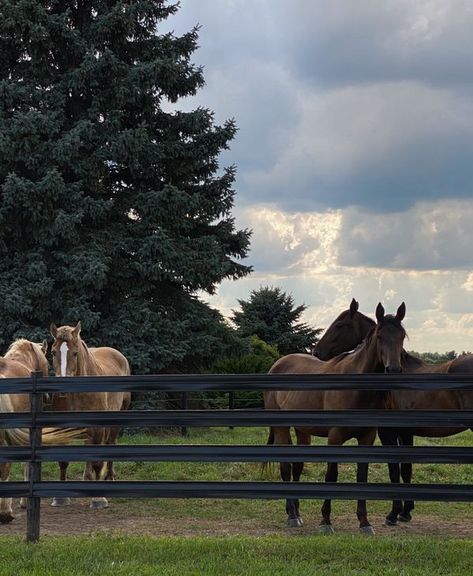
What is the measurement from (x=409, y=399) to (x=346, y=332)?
3.80 ft

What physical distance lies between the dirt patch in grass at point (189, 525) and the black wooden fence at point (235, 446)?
4.07 feet

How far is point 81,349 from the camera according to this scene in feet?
35.4

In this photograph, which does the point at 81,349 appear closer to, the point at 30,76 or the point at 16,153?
the point at 16,153

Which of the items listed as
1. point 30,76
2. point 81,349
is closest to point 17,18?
point 30,76

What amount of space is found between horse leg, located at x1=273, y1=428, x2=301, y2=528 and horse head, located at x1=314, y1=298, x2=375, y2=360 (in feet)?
3.74

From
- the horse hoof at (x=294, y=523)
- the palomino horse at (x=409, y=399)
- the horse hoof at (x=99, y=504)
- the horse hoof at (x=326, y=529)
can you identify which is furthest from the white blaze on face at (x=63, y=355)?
the horse hoof at (x=326, y=529)

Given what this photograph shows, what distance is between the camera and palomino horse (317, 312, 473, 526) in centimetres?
906

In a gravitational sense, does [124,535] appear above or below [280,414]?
below

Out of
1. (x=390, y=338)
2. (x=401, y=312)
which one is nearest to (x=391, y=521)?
(x=390, y=338)

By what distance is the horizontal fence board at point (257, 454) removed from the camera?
6.70 metres

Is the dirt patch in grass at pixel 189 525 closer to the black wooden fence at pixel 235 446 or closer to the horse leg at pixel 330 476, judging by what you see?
the horse leg at pixel 330 476

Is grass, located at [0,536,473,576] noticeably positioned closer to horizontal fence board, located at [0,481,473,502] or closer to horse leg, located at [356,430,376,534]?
horizontal fence board, located at [0,481,473,502]

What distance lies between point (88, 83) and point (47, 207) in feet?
11.4

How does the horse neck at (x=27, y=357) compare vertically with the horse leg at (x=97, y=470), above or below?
above
